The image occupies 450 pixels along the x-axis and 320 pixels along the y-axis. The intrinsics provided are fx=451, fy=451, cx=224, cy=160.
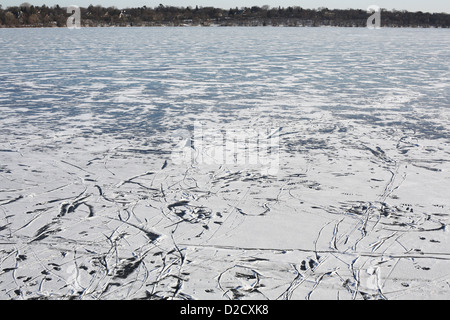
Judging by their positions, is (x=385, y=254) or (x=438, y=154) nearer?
(x=385, y=254)

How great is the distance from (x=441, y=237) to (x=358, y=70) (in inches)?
371

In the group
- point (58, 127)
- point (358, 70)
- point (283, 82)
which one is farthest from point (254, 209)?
point (358, 70)

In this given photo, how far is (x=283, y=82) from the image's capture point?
9.51 m

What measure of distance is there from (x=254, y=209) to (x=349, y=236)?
0.74m

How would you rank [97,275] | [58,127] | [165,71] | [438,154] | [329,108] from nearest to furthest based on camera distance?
1. [97,275]
2. [438,154]
3. [58,127]
4. [329,108]
5. [165,71]

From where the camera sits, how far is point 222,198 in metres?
3.57

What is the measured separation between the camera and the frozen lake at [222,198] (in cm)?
246

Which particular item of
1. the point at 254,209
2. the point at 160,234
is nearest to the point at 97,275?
the point at 160,234

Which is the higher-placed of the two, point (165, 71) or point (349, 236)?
point (165, 71)

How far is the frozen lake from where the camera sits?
2.46 m

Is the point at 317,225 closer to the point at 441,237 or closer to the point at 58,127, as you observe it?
the point at 441,237
